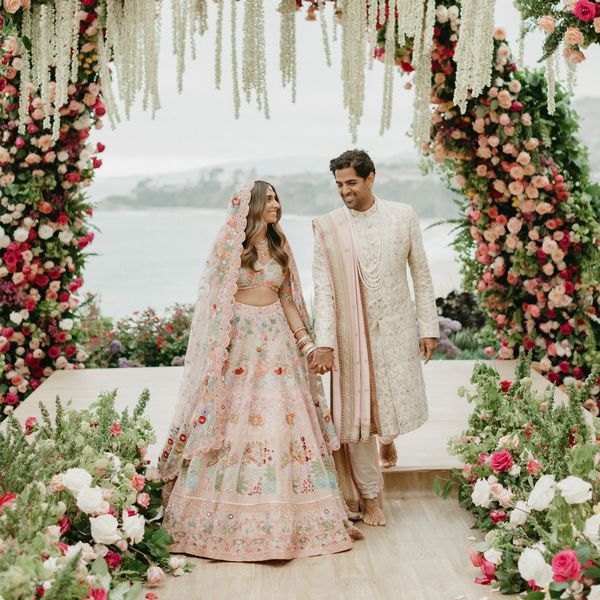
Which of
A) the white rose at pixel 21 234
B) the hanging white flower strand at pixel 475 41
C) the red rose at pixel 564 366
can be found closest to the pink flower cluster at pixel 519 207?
the red rose at pixel 564 366

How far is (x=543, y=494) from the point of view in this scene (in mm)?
2607

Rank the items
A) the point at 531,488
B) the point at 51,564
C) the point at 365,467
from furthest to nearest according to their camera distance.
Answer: the point at 365,467, the point at 531,488, the point at 51,564

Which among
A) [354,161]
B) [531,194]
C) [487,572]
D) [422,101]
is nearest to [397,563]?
[487,572]

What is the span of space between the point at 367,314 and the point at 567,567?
4.66 feet

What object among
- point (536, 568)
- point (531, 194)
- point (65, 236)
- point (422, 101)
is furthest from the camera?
point (65, 236)

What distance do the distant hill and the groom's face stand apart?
487cm

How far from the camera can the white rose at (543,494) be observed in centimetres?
260

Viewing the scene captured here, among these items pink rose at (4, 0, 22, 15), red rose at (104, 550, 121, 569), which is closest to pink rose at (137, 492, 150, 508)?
red rose at (104, 550, 121, 569)

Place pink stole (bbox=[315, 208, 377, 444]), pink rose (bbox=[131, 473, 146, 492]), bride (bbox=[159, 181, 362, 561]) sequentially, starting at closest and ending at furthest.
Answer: pink rose (bbox=[131, 473, 146, 492]) < bride (bbox=[159, 181, 362, 561]) < pink stole (bbox=[315, 208, 377, 444])

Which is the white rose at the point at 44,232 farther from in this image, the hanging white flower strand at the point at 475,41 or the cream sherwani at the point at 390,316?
the hanging white flower strand at the point at 475,41

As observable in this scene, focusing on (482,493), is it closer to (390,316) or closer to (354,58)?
(390,316)

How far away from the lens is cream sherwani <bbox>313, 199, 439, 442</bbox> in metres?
3.35

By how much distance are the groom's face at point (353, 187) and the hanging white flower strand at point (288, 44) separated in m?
0.56

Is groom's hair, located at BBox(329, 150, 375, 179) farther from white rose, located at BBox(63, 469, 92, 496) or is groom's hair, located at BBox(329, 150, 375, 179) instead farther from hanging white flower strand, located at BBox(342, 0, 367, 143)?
white rose, located at BBox(63, 469, 92, 496)
